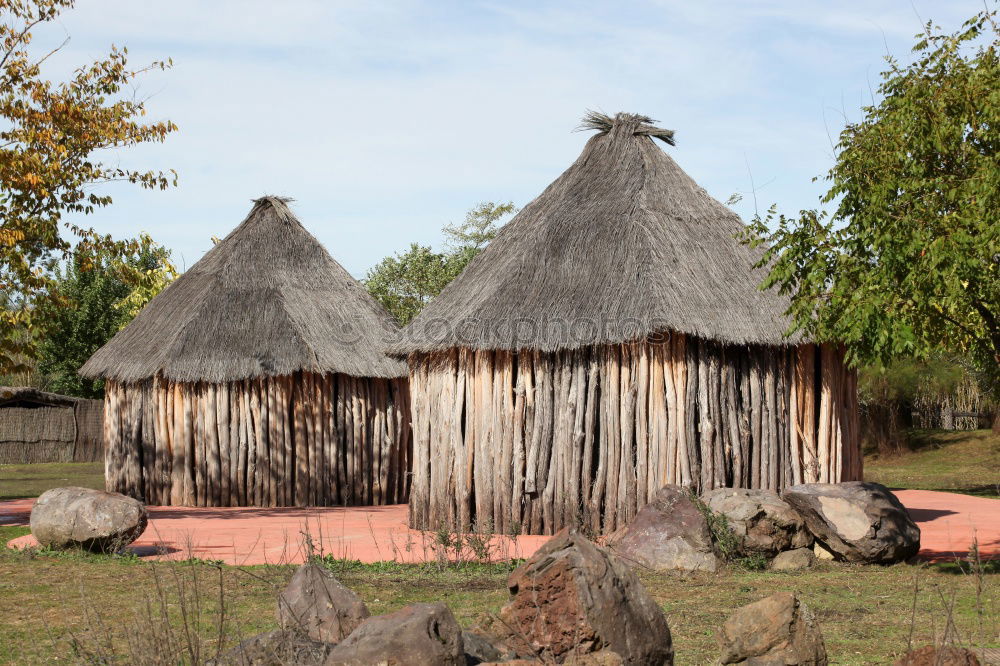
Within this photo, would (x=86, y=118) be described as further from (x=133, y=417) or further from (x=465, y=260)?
(x=465, y=260)

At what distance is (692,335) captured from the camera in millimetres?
11336

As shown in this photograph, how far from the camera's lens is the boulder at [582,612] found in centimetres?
543

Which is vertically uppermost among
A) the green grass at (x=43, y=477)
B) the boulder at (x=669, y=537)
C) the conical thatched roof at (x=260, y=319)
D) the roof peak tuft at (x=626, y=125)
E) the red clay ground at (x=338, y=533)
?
the roof peak tuft at (x=626, y=125)

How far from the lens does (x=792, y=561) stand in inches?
388

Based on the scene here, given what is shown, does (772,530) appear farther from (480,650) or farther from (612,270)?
(480,650)

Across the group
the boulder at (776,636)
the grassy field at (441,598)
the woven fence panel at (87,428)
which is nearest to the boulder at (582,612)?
the boulder at (776,636)

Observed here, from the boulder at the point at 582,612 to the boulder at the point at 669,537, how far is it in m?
4.11

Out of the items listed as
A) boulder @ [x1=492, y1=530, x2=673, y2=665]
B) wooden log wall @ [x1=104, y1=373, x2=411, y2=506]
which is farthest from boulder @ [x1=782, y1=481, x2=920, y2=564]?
wooden log wall @ [x1=104, y1=373, x2=411, y2=506]

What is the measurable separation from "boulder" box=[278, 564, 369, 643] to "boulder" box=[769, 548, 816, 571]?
4.84 meters

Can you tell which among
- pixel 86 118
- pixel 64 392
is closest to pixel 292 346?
pixel 86 118

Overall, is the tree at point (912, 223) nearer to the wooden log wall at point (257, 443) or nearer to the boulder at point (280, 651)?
Answer: the boulder at point (280, 651)

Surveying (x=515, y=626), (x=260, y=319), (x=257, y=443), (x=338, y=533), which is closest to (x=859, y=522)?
(x=515, y=626)

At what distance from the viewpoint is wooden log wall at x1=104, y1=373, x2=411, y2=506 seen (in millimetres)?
17000

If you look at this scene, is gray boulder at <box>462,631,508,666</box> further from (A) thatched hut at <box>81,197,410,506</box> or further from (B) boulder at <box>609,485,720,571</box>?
(A) thatched hut at <box>81,197,410,506</box>
